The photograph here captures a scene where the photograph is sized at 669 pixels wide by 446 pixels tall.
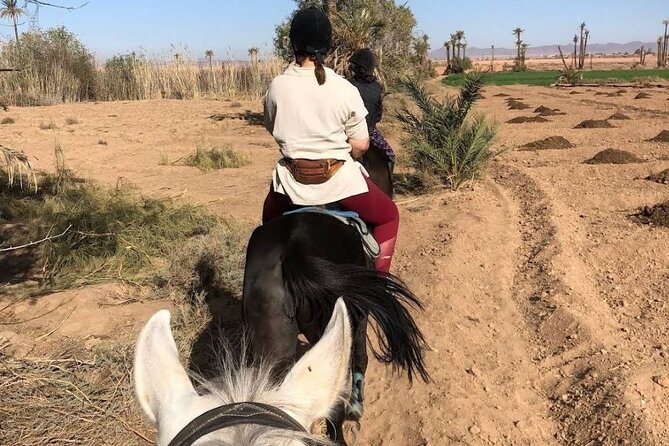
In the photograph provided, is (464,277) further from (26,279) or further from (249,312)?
(26,279)

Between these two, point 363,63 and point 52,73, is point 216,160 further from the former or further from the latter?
point 52,73

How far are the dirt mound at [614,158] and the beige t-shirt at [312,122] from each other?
27.1 feet

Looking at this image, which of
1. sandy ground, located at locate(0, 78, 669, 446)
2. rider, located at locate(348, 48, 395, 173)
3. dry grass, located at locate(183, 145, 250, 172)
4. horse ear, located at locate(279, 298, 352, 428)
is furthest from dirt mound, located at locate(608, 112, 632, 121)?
horse ear, located at locate(279, 298, 352, 428)

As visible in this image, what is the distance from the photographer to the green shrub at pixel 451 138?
8695 mm

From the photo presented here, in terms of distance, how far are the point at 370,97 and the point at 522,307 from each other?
2.63 meters

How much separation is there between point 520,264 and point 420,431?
3042mm

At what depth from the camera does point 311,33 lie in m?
2.85

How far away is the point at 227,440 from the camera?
1.18 metres

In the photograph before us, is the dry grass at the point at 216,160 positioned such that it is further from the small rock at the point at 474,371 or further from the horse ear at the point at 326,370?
the horse ear at the point at 326,370

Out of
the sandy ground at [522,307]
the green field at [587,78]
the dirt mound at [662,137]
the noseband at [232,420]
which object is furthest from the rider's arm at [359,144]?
the green field at [587,78]

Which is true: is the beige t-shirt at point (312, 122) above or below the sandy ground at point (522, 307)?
above

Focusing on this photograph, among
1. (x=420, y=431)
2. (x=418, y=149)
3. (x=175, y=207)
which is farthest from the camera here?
(x=418, y=149)

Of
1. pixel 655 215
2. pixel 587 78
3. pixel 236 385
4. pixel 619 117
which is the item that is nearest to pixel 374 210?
pixel 236 385

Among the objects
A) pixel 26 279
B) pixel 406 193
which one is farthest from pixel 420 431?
pixel 406 193
